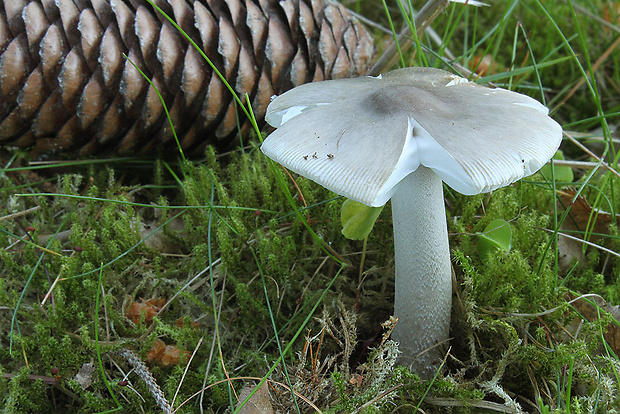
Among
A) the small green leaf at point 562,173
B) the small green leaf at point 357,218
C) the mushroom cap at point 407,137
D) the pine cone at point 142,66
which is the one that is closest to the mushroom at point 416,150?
the mushroom cap at point 407,137

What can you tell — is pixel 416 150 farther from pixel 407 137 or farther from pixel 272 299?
pixel 272 299

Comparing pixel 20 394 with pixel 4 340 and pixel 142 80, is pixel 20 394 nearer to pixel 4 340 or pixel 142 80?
pixel 4 340

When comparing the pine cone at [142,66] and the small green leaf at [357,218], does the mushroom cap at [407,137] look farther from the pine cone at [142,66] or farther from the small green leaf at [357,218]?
the pine cone at [142,66]

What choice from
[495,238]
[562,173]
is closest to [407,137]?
[495,238]

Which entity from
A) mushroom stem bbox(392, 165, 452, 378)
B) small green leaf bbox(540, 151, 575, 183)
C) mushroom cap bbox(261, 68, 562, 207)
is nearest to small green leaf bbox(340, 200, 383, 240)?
mushroom stem bbox(392, 165, 452, 378)

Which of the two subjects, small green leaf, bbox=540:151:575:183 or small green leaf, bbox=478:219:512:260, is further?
small green leaf, bbox=540:151:575:183

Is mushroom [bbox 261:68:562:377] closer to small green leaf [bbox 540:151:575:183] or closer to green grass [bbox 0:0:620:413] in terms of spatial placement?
green grass [bbox 0:0:620:413]

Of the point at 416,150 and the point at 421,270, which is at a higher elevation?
the point at 416,150
